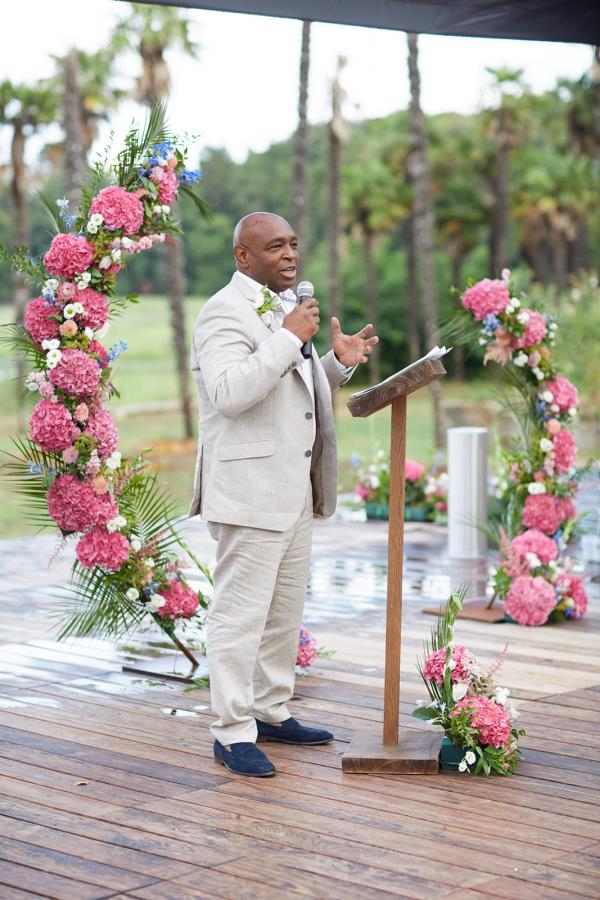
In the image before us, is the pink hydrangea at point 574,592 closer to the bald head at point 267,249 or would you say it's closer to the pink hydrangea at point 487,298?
the pink hydrangea at point 487,298

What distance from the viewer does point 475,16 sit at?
5.56 m

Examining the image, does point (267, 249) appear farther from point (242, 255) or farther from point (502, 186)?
point (502, 186)

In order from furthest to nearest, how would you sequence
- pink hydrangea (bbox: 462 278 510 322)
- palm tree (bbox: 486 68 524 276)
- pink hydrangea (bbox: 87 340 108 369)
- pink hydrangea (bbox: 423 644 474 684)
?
palm tree (bbox: 486 68 524 276) < pink hydrangea (bbox: 462 278 510 322) < pink hydrangea (bbox: 87 340 108 369) < pink hydrangea (bbox: 423 644 474 684)

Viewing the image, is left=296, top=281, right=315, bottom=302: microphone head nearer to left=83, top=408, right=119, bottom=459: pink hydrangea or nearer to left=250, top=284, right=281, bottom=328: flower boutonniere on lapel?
left=250, top=284, right=281, bottom=328: flower boutonniere on lapel

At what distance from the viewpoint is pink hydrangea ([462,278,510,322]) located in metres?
6.28

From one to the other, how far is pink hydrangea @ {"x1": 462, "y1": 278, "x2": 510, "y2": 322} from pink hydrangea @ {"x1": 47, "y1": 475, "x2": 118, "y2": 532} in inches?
84.4

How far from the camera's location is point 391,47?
3572cm

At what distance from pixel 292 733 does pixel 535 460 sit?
2.69 metres

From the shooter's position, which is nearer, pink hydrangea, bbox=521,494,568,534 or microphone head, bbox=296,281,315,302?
microphone head, bbox=296,281,315,302

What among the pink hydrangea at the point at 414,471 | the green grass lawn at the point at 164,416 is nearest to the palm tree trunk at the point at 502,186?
the green grass lawn at the point at 164,416

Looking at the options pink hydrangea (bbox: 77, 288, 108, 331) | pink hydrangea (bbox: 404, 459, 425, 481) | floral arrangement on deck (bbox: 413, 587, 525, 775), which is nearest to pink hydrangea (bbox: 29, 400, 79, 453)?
pink hydrangea (bbox: 77, 288, 108, 331)

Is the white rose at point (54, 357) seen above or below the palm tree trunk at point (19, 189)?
below

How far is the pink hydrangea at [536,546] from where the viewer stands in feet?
21.4

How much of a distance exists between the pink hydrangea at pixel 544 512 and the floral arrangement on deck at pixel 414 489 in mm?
3332
